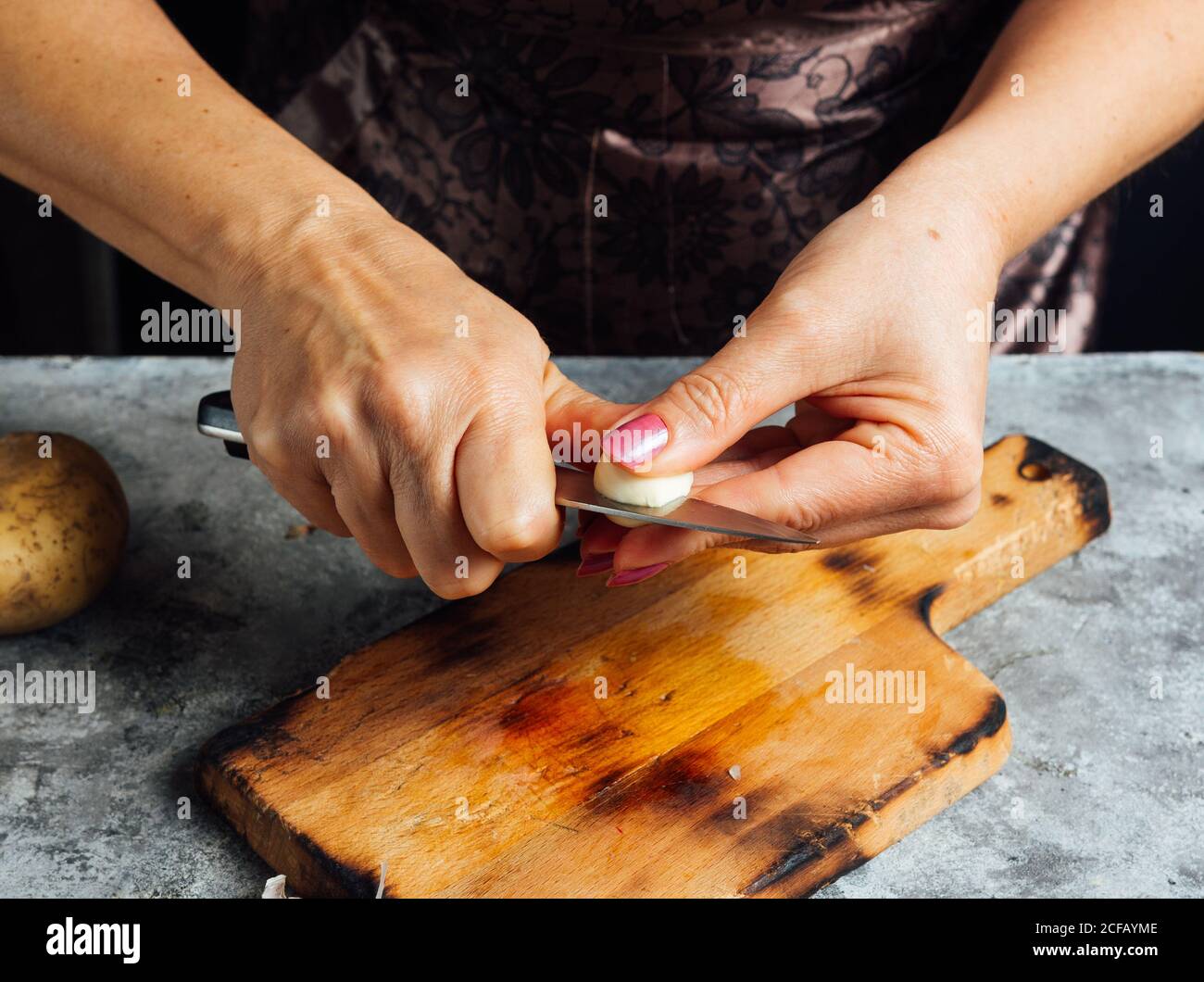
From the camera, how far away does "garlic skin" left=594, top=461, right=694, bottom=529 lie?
3.03ft

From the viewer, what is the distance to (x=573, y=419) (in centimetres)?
101

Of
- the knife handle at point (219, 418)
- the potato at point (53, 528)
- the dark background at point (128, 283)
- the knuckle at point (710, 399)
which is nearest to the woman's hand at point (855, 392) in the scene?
the knuckle at point (710, 399)

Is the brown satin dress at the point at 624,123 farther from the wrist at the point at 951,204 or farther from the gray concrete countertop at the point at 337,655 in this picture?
the wrist at the point at 951,204

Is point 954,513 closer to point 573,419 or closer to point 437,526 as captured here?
point 573,419

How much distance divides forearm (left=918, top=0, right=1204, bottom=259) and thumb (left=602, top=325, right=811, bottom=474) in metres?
0.30

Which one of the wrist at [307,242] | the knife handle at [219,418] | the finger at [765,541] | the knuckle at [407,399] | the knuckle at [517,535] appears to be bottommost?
the finger at [765,541]

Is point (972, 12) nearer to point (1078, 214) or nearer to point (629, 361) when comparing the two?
point (1078, 214)

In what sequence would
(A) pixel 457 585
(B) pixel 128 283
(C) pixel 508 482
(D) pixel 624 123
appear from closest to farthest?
(C) pixel 508 482 < (A) pixel 457 585 < (D) pixel 624 123 < (B) pixel 128 283

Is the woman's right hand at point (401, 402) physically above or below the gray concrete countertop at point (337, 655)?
above

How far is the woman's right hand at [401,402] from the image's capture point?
35.4 inches

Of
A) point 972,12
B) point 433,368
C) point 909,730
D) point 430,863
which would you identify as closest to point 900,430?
point 909,730

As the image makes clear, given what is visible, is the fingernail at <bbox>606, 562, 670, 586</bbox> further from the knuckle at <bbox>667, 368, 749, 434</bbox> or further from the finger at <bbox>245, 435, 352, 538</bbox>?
the finger at <bbox>245, 435, 352, 538</bbox>

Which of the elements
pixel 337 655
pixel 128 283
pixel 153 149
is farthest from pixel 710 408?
pixel 128 283

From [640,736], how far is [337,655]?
32 centimetres
